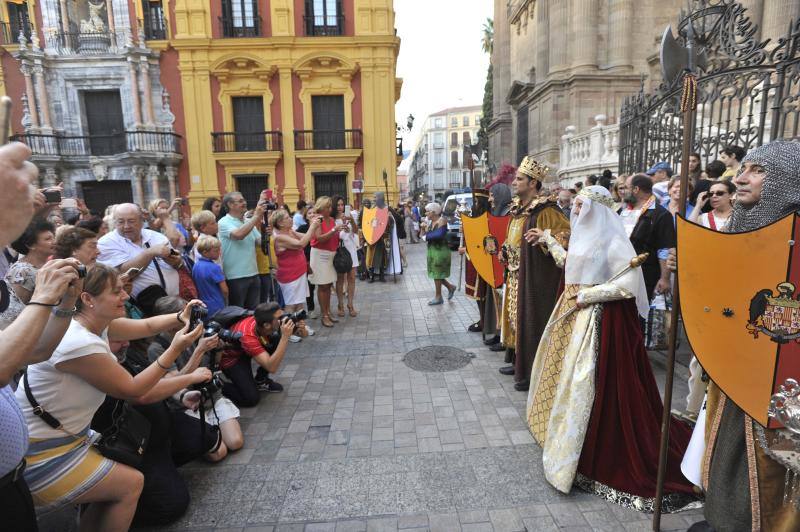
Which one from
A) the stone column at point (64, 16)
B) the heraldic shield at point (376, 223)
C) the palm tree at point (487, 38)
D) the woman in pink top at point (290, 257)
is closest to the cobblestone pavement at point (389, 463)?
the woman in pink top at point (290, 257)

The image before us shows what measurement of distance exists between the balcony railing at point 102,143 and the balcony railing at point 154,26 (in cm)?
447

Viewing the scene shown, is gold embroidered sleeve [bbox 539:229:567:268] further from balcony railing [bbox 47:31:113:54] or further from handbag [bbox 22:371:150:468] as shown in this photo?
balcony railing [bbox 47:31:113:54]

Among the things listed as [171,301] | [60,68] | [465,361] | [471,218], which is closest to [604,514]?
[465,361]

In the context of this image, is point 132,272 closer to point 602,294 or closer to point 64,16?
point 602,294

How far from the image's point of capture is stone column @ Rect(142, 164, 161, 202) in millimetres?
20156

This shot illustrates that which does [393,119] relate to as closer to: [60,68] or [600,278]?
[60,68]

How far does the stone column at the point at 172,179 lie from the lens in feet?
67.5

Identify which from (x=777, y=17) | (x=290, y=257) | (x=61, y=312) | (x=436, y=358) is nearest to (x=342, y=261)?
(x=290, y=257)

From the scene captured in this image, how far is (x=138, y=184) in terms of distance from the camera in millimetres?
20250

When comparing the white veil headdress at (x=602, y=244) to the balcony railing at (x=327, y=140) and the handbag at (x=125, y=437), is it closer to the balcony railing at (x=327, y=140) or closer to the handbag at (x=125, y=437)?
the handbag at (x=125, y=437)

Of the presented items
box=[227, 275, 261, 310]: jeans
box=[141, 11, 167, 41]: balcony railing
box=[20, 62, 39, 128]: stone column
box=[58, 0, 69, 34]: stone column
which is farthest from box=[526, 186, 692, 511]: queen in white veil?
box=[58, 0, 69, 34]: stone column

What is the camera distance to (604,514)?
2.63 metres

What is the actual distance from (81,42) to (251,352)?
76.4 feet

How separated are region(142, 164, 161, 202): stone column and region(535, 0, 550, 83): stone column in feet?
56.0
